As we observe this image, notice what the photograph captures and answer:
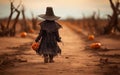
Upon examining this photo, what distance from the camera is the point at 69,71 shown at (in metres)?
10.0

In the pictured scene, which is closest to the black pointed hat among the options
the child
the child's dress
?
the child

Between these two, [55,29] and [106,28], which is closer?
[55,29]

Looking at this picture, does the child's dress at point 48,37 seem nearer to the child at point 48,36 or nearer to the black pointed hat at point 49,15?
the child at point 48,36

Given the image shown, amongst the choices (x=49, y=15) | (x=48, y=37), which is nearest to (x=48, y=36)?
Answer: (x=48, y=37)

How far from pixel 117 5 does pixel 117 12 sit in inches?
42.6

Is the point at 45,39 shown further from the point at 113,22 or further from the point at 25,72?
the point at 113,22

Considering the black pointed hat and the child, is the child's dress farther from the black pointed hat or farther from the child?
the black pointed hat

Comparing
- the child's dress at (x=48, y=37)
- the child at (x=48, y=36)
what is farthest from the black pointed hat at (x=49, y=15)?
the child's dress at (x=48, y=37)

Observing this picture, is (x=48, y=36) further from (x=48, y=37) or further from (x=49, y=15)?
(x=49, y=15)

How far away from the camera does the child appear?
1202 centimetres

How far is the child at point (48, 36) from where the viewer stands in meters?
12.0

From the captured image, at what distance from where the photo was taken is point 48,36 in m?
12.1

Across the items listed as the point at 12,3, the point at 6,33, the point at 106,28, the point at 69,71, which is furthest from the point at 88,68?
the point at 106,28

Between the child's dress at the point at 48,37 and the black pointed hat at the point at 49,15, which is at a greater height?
the black pointed hat at the point at 49,15
